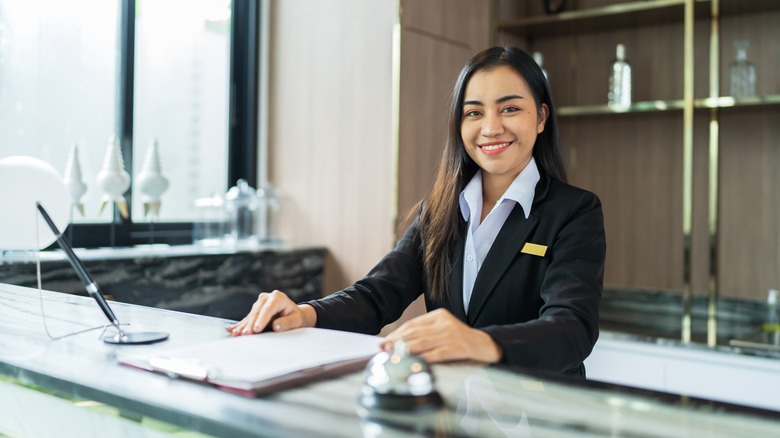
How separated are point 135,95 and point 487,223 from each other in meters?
2.06

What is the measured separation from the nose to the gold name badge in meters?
0.26

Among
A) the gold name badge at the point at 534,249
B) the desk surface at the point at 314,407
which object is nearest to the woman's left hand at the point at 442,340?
the desk surface at the point at 314,407

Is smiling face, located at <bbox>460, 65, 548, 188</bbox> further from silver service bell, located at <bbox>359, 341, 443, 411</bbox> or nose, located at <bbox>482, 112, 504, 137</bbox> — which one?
silver service bell, located at <bbox>359, 341, 443, 411</bbox>

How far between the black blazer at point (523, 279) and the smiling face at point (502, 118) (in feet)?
0.34

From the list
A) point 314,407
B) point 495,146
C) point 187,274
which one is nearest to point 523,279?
point 495,146

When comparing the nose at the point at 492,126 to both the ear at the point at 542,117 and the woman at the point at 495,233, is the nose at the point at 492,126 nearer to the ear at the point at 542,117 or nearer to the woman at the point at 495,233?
the woman at the point at 495,233

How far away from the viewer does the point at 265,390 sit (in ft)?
3.14

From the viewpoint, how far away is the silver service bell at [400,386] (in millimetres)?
880

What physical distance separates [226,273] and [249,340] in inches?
72.0

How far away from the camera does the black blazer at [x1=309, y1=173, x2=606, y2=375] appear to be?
145 cm

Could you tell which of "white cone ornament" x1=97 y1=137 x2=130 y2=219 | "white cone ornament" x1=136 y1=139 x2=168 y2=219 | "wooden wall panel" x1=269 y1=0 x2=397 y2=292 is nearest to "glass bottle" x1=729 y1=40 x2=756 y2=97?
"wooden wall panel" x1=269 y1=0 x2=397 y2=292

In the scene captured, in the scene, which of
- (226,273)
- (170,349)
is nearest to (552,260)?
(170,349)

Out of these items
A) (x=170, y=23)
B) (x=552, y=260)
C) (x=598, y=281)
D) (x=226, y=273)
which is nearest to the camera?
(x=598, y=281)

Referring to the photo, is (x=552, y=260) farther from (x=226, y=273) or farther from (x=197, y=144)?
(x=197, y=144)
